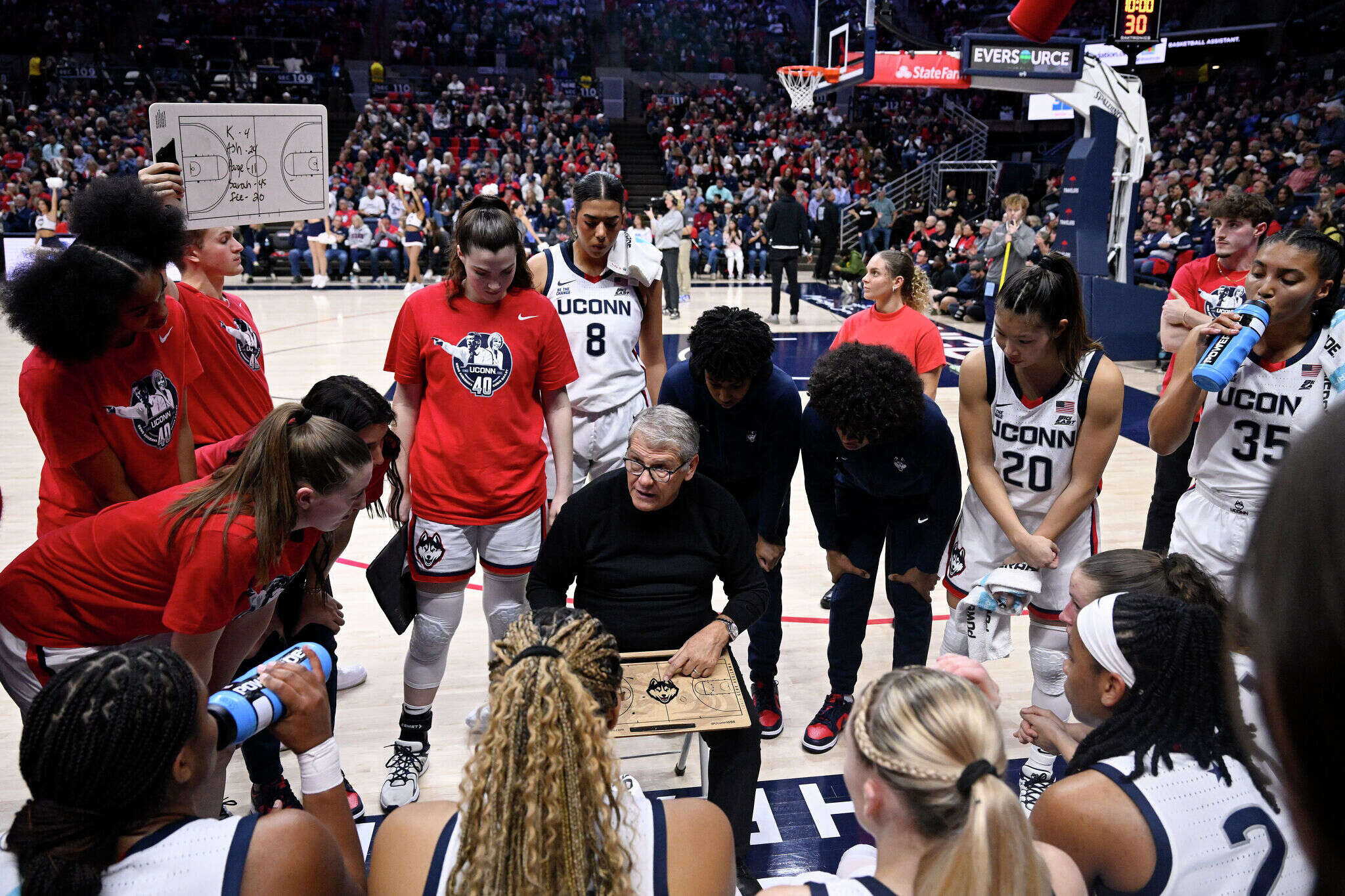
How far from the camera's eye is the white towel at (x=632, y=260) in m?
3.75

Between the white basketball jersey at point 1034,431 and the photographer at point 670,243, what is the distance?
9.39 m

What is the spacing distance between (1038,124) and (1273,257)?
969 inches

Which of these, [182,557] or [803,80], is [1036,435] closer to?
[182,557]

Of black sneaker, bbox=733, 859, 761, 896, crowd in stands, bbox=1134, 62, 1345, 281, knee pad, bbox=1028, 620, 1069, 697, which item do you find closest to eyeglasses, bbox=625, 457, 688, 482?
black sneaker, bbox=733, 859, 761, 896

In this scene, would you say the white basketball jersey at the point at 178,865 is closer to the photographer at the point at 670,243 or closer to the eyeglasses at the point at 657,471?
the eyeglasses at the point at 657,471

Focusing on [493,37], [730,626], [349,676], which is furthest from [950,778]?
[493,37]

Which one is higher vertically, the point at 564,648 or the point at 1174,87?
the point at 1174,87

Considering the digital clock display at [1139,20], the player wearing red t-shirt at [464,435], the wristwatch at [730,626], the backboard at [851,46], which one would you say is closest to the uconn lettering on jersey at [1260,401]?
the wristwatch at [730,626]

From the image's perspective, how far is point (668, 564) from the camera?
9.52 ft

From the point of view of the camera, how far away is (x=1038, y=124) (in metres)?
25.0

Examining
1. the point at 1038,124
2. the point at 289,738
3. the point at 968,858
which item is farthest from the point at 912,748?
the point at 1038,124

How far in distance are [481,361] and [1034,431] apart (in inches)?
72.8

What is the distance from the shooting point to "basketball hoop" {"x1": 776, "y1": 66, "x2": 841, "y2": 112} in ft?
49.7

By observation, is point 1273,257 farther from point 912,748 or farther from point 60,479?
point 60,479
